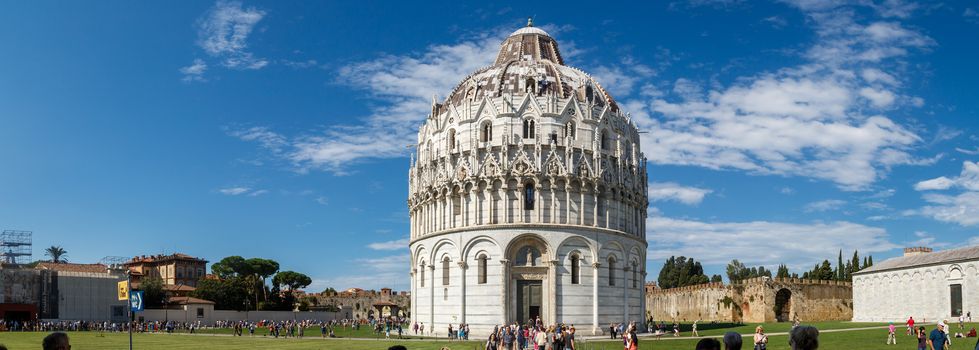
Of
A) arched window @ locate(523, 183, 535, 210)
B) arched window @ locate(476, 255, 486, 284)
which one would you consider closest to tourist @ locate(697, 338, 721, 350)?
arched window @ locate(523, 183, 535, 210)

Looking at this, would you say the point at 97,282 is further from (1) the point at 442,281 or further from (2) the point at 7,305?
(1) the point at 442,281

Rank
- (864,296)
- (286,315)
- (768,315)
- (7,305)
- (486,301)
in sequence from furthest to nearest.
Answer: (286,315), (768,315), (7,305), (864,296), (486,301)

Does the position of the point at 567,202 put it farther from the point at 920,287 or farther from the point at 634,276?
the point at 920,287

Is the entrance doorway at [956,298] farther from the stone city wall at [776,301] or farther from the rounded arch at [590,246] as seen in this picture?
the rounded arch at [590,246]

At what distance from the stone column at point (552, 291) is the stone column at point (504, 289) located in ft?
9.18

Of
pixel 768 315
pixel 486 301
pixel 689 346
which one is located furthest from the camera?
pixel 768 315

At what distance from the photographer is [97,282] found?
9250 centimetres

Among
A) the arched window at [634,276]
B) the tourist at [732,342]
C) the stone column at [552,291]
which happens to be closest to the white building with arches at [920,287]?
the arched window at [634,276]

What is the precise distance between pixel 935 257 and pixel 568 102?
110 ft

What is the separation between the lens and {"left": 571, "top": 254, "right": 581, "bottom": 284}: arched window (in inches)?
2398

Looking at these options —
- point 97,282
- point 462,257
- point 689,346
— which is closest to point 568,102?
point 462,257

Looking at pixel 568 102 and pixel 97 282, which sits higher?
pixel 568 102

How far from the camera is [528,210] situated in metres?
60.9

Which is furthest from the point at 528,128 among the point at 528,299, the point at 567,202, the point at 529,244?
the point at 528,299
